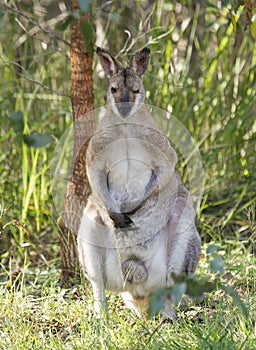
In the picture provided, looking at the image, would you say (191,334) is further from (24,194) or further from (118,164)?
(24,194)

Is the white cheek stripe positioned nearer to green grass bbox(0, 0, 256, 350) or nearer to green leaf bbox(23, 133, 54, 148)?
green grass bbox(0, 0, 256, 350)

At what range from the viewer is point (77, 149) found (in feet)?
14.5

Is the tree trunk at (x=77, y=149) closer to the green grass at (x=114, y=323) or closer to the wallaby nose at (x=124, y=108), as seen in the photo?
the green grass at (x=114, y=323)

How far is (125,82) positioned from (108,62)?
7.4 inches

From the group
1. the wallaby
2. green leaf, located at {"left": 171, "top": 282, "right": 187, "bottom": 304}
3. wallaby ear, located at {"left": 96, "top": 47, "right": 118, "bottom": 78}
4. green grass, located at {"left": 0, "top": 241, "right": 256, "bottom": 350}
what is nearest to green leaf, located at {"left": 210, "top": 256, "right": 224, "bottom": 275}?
green leaf, located at {"left": 171, "top": 282, "right": 187, "bottom": 304}

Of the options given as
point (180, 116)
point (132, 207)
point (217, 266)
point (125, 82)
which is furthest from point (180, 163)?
point (217, 266)

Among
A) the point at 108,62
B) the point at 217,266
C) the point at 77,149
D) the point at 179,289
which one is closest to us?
the point at 179,289

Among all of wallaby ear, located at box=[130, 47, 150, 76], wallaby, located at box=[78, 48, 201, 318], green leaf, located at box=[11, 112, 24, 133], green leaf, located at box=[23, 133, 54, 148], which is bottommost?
wallaby, located at box=[78, 48, 201, 318]

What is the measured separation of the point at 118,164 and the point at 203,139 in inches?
70.6

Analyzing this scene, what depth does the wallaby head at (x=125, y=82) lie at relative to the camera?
3.83m

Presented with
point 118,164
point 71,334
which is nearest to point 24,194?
point 118,164

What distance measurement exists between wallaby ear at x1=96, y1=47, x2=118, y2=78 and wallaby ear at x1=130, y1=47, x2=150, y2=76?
10 centimetres

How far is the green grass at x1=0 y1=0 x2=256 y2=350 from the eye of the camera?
12.3 ft

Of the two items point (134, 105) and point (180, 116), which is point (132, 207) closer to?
point (134, 105)
